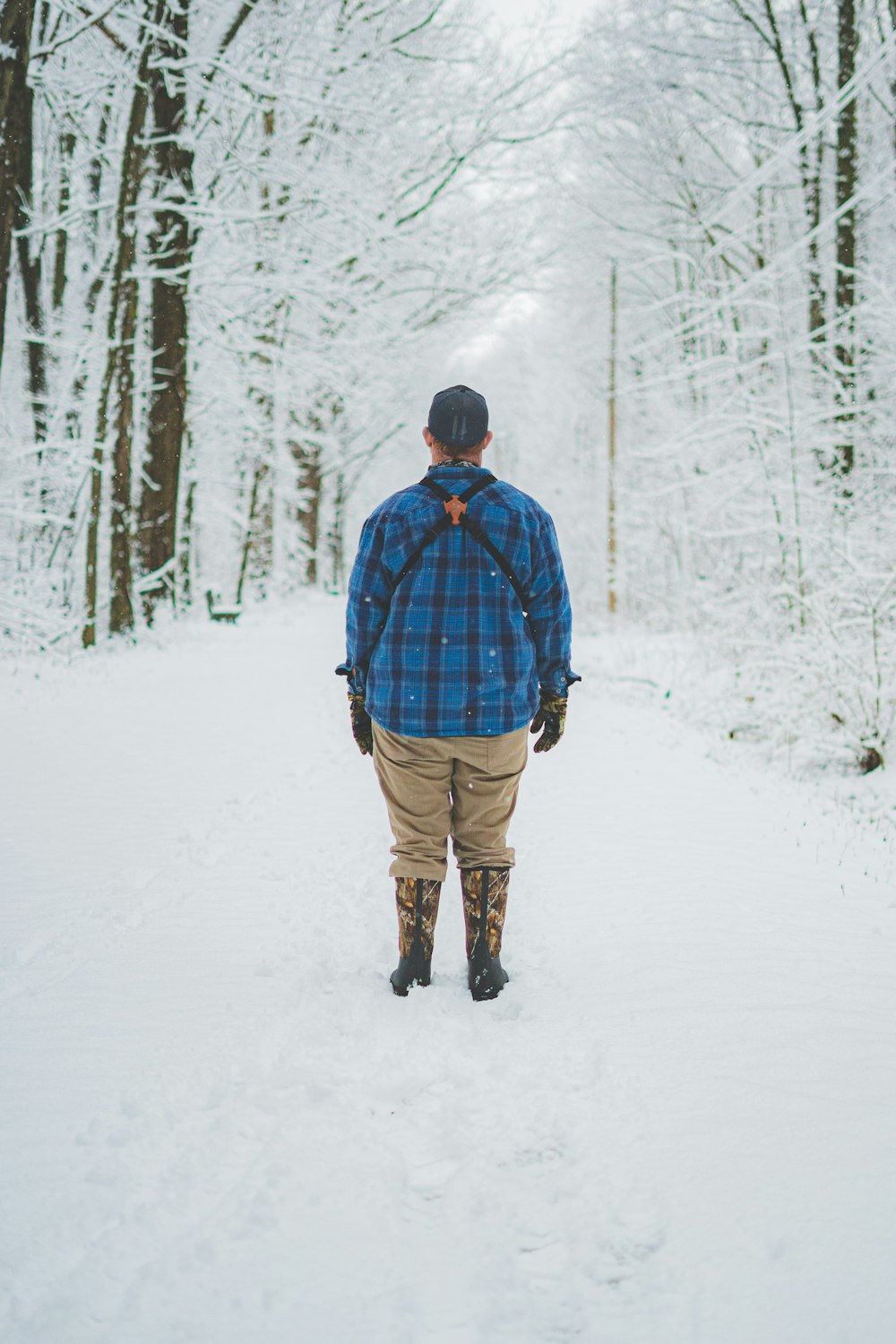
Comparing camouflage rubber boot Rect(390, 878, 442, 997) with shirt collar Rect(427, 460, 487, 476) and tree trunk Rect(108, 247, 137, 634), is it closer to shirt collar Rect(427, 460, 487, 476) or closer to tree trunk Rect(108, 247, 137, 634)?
shirt collar Rect(427, 460, 487, 476)

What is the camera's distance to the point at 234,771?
5.24 meters

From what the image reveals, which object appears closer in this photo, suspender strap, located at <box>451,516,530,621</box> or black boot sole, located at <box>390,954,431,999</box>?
suspender strap, located at <box>451,516,530,621</box>

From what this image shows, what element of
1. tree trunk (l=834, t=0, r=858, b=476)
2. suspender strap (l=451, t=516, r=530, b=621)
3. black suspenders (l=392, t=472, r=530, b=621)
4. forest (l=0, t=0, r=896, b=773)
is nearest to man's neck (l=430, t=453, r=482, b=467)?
black suspenders (l=392, t=472, r=530, b=621)

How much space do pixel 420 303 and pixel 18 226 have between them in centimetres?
873

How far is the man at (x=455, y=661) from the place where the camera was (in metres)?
2.38

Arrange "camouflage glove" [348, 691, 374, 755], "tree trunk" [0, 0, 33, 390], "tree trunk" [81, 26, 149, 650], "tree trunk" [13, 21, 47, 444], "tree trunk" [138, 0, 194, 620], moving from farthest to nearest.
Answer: "tree trunk" [13, 21, 47, 444], "tree trunk" [138, 0, 194, 620], "tree trunk" [81, 26, 149, 650], "tree trunk" [0, 0, 33, 390], "camouflage glove" [348, 691, 374, 755]

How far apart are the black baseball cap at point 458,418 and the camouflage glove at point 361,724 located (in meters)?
0.90

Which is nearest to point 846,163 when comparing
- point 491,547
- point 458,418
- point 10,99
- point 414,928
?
point 10,99

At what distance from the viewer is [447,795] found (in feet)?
8.25

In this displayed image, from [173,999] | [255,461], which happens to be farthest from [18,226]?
[173,999]

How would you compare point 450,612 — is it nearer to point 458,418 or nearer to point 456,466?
point 456,466

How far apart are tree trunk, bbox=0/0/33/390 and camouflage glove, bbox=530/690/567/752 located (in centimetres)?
720

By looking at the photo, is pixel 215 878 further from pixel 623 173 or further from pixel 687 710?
pixel 623 173

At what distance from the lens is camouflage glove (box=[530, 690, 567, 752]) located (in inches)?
103
